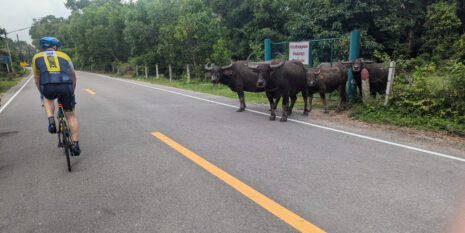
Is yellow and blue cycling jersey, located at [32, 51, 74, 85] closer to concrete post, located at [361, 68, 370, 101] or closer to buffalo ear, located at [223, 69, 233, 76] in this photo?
buffalo ear, located at [223, 69, 233, 76]

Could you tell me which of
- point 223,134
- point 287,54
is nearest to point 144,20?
point 287,54

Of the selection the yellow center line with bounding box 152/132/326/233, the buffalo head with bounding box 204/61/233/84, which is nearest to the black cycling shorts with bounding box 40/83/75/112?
the yellow center line with bounding box 152/132/326/233

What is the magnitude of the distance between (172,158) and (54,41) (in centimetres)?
261

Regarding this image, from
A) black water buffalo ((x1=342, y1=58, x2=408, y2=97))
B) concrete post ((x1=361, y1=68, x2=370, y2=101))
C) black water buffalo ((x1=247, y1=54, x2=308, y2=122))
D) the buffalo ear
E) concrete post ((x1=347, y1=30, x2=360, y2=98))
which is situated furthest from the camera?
the buffalo ear

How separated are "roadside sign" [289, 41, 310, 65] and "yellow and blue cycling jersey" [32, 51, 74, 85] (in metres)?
8.69

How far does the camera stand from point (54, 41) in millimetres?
4395

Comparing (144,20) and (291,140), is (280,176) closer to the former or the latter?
(291,140)

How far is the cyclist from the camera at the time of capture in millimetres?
4156

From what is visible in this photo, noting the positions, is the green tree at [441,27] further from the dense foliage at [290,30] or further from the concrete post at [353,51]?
the concrete post at [353,51]

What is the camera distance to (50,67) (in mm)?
4160

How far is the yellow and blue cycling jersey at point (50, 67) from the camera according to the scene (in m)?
4.14

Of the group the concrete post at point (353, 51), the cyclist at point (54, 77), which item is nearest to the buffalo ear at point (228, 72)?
the concrete post at point (353, 51)

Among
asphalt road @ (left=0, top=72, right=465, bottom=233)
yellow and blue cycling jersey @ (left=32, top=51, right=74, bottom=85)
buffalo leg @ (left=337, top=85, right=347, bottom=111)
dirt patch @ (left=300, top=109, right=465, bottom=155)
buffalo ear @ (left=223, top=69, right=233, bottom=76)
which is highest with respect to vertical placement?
yellow and blue cycling jersey @ (left=32, top=51, right=74, bottom=85)

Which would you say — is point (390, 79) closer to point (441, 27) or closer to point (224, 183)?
point (224, 183)
